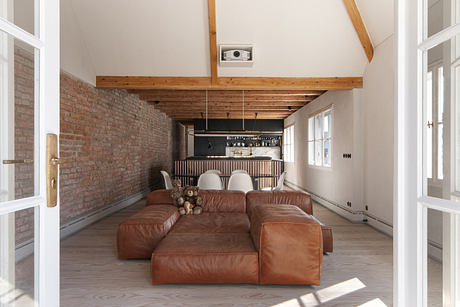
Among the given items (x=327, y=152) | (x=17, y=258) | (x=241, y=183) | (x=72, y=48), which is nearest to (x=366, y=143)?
(x=327, y=152)

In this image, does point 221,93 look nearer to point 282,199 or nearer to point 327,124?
point 327,124

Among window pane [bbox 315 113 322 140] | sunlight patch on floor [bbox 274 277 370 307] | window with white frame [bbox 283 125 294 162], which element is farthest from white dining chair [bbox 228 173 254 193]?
window with white frame [bbox 283 125 294 162]

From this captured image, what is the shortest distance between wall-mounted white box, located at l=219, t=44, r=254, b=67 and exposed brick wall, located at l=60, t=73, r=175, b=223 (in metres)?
2.44

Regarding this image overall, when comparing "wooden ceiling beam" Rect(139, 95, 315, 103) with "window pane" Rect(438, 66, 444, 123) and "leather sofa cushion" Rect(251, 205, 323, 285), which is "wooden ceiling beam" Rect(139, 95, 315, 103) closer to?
"leather sofa cushion" Rect(251, 205, 323, 285)

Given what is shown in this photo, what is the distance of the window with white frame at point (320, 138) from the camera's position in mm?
6848

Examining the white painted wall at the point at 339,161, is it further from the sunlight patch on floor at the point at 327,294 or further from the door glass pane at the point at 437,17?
the door glass pane at the point at 437,17

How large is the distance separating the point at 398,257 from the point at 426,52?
0.75 meters

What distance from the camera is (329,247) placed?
344cm

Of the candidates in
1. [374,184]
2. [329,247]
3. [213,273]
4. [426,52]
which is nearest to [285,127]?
[374,184]

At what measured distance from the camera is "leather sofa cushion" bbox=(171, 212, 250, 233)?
130 inches

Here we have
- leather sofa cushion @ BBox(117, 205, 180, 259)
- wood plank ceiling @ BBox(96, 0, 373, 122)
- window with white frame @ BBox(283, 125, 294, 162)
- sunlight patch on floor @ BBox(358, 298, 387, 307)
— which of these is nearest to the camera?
sunlight patch on floor @ BBox(358, 298, 387, 307)

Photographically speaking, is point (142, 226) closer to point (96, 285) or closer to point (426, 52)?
point (96, 285)

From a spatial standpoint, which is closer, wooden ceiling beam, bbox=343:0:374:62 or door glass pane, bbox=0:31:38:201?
door glass pane, bbox=0:31:38:201

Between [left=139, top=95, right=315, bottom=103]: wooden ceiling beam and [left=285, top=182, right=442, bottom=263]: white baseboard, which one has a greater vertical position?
[left=139, top=95, right=315, bottom=103]: wooden ceiling beam
